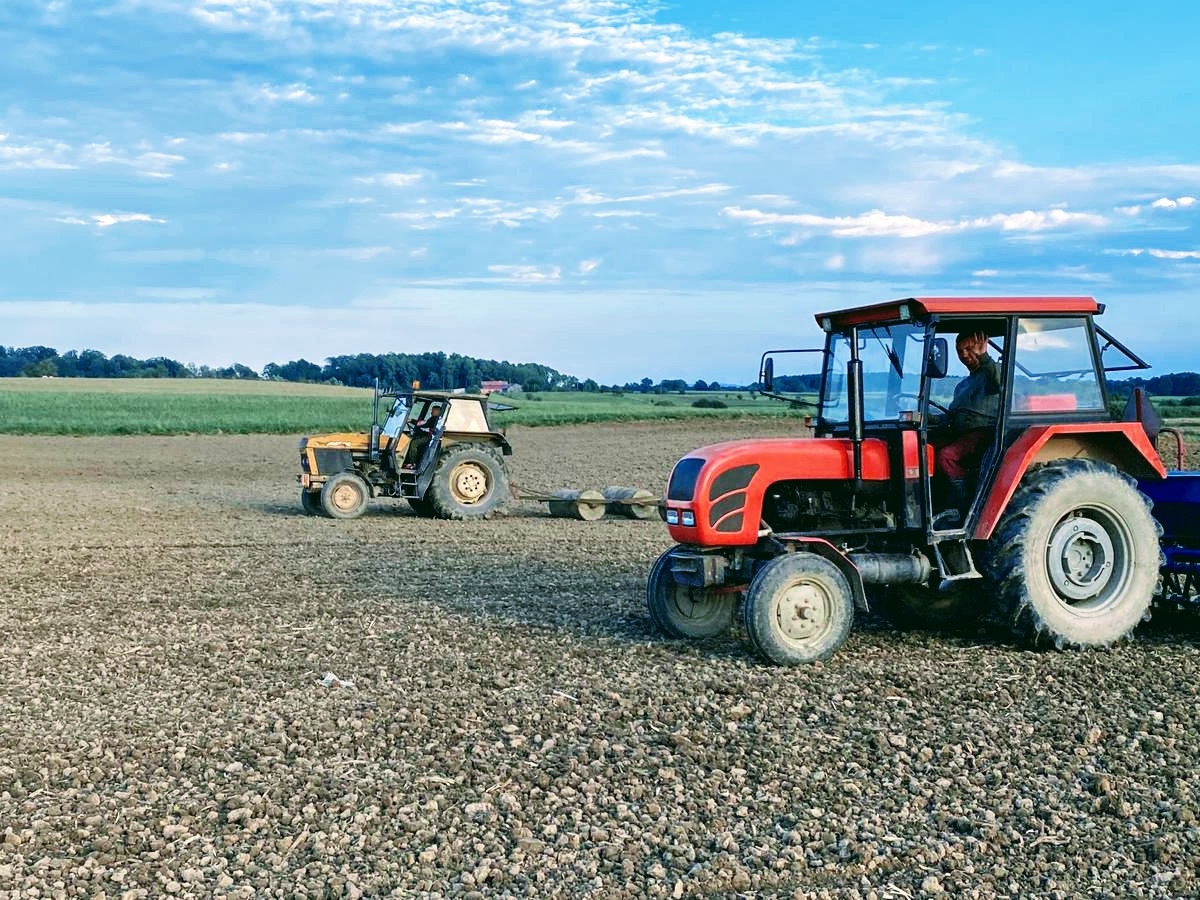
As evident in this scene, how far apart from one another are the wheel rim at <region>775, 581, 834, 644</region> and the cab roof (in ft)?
5.63

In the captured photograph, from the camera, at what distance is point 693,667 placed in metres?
7.68

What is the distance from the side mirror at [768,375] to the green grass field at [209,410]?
84.8 ft

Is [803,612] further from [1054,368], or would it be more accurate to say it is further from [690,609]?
[1054,368]

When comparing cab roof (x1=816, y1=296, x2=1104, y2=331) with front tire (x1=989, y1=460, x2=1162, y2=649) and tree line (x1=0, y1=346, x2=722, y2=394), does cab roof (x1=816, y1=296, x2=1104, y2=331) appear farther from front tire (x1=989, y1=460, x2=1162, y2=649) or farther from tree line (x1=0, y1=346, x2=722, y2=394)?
tree line (x1=0, y1=346, x2=722, y2=394)

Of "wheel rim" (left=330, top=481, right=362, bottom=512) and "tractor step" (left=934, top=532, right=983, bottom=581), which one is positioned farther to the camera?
"wheel rim" (left=330, top=481, right=362, bottom=512)

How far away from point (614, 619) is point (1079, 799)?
444cm

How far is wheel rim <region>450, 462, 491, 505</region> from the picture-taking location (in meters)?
16.8

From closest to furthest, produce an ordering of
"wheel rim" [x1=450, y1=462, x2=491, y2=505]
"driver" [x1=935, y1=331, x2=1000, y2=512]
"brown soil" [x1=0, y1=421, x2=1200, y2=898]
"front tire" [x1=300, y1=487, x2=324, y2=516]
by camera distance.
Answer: "brown soil" [x1=0, y1=421, x2=1200, y2=898]
"driver" [x1=935, y1=331, x2=1000, y2=512]
"wheel rim" [x1=450, y1=462, x2=491, y2=505]
"front tire" [x1=300, y1=487, x2=324, y2=516]

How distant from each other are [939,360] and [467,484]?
410 inches

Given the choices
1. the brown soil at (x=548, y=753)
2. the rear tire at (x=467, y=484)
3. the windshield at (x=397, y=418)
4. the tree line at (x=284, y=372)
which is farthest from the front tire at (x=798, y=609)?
the tree line at (x=284, y=372)

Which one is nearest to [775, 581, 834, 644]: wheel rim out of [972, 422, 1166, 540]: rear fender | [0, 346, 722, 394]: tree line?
[972, 422, 1166, 540]: rear fender

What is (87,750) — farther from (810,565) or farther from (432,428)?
(432,428)

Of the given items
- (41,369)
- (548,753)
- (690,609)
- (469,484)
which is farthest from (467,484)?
(41,369)

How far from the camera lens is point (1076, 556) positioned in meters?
7.93
